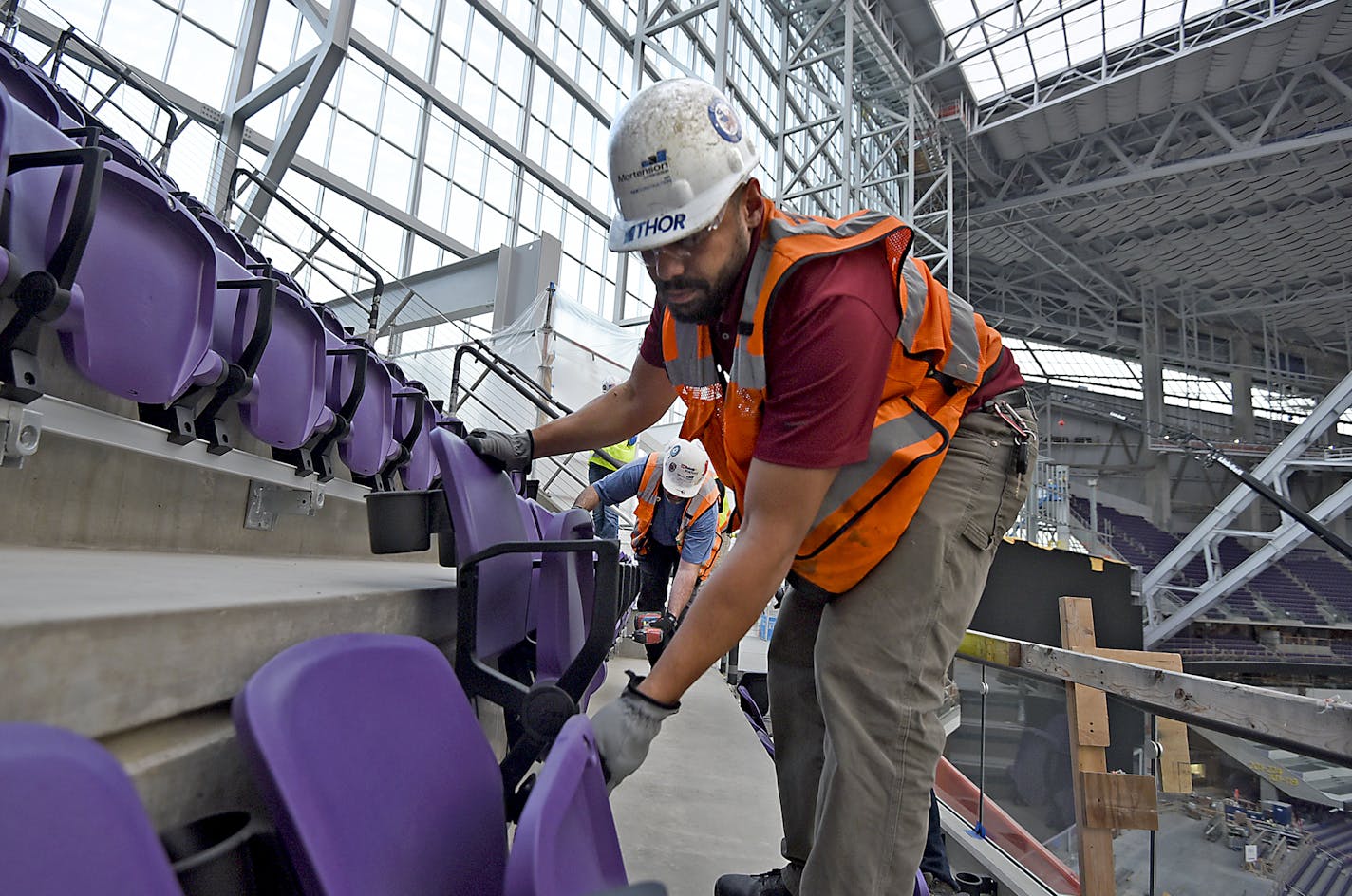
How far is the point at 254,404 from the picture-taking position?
2033mm

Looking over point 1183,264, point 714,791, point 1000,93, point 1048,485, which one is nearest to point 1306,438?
point 1048,485

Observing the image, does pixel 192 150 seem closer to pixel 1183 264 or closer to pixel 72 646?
pixel 72 646

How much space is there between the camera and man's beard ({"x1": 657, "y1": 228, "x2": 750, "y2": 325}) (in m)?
1.16

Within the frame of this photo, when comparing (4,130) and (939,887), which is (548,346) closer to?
(4,130)

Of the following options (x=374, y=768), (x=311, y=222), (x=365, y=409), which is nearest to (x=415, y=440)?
(x=365, y=409)

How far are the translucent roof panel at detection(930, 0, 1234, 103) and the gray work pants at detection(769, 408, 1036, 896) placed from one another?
1519 centimetres

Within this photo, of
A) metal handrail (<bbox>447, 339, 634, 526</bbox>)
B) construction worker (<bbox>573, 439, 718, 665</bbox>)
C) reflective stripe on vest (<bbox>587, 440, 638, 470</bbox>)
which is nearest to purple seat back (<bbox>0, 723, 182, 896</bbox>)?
construction worker (<bbox>573, 439, 718, 665</bbox>)

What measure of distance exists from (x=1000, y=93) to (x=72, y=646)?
19.3 metres

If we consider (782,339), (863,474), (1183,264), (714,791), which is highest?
A: (1183,264)

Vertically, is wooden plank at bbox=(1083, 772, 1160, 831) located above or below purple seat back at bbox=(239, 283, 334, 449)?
below

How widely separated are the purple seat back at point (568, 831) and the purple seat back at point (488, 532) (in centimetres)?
55

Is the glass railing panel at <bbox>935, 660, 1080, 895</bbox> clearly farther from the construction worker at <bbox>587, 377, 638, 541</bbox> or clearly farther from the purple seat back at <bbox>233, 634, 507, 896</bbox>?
the purple seat back at <bbox>233, 634, 507, 896</bbox>

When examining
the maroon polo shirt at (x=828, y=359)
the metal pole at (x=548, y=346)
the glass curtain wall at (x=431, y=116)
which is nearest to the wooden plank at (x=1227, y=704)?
the maroon polo shirt at (x=828, y=359)

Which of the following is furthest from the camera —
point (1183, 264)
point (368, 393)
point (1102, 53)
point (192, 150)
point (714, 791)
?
point (1183, 264)
